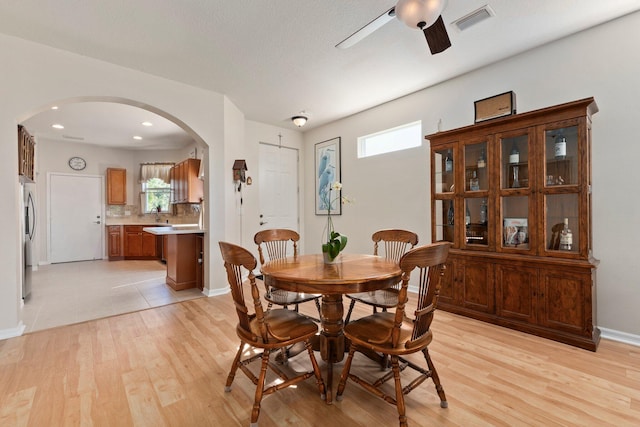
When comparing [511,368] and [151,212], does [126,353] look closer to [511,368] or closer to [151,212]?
[511,368]

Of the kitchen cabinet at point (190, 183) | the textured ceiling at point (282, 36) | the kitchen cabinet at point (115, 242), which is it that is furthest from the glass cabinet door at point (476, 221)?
the kitchen cabinet at point (115, 242)

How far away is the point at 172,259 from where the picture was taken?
14.6ft

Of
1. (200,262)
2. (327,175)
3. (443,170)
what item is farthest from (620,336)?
(200,262)

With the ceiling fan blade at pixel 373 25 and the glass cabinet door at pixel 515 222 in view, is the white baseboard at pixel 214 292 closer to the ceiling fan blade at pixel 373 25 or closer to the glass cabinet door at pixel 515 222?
Result: the ceiling fan blade at pixel 373 25

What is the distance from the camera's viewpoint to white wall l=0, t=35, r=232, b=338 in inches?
106

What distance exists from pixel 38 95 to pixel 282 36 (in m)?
2.49

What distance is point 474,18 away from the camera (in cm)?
247

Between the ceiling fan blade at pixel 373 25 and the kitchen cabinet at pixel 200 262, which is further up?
the ceiling fan blade at pixel 373 25

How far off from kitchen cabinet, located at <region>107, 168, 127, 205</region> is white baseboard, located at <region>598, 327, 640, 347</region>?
356 inches

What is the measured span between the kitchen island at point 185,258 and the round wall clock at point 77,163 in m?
4.24

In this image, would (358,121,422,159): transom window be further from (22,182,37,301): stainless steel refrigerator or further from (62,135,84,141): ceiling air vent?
(62,135,84,141): ceiling air vent

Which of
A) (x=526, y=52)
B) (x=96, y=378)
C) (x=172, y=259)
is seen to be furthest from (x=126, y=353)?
(x=526, y=52)

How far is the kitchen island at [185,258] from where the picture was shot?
168 inches

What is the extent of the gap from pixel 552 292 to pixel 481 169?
1342 mm
